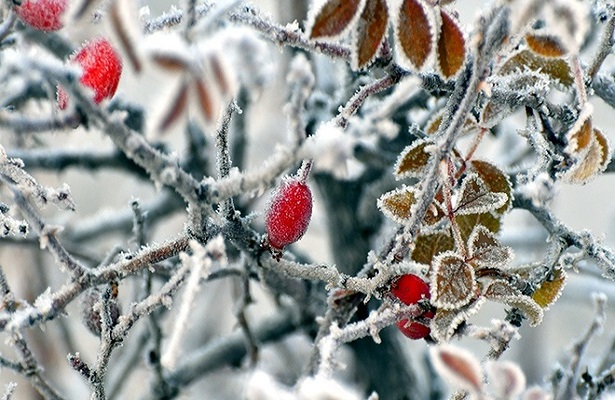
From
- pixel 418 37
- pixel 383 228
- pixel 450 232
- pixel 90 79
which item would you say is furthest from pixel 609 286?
pixel 90 79

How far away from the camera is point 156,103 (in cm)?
47

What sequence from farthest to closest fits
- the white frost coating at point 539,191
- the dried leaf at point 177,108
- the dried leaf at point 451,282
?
the dried leaf at point 451,282, the white frost coating at point 539,191, the dried leaf at point 177,108

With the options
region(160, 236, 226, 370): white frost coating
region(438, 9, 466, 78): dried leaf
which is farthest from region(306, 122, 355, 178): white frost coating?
region(438, 9, 466, 78): dried leaf

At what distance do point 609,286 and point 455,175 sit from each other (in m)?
0.86

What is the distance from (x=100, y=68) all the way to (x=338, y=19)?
0.68ft

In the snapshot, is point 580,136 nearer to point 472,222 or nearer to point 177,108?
point 472,222

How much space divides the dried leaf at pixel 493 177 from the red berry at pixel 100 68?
366 mm

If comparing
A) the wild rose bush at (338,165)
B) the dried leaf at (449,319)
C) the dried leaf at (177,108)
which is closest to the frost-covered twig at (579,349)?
the wild rose bush at (338,165)

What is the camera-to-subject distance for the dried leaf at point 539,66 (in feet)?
2.46

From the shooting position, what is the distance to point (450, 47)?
662 mm

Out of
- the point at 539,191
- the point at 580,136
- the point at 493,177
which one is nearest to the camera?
the point at 539,191

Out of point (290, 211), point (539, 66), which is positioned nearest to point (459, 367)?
point (290, 211)

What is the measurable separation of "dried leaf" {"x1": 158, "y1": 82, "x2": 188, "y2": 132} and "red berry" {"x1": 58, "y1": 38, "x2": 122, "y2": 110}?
222mm

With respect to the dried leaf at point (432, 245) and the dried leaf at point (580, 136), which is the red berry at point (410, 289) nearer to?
the dried leaf at point (432, 245)
